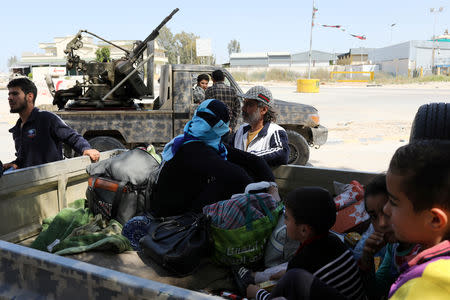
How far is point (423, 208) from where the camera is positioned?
1.13 metres

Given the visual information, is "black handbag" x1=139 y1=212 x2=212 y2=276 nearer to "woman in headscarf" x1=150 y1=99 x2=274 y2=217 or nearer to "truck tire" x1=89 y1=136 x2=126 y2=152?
"woman in headscarf" x1=150 y1=99 x2=274 y2=217

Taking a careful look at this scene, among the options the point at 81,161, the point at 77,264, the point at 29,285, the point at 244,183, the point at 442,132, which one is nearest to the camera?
the point at 77,264

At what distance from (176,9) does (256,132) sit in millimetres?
4404

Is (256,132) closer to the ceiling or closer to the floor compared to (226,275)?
closer to the ceiling

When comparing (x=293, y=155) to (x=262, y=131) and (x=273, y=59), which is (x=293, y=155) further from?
(x=273, y=59)

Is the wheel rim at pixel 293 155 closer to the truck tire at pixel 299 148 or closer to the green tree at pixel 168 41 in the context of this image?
the truck tire at pixel 299 148

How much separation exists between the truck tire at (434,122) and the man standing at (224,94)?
374 centimetres

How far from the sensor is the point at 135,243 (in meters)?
2.60

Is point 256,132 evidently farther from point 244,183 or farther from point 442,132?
point 442,132

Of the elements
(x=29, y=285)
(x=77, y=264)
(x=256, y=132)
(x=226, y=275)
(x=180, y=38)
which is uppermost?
(x=180, y=38)

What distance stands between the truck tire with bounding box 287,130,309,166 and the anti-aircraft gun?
2.76m

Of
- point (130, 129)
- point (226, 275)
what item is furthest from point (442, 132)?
point (130, 129)

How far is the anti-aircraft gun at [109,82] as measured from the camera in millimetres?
6934

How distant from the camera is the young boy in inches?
41.5
